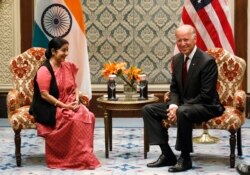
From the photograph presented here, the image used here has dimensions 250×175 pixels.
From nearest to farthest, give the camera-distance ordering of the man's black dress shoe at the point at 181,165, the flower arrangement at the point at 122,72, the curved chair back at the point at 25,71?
the man's black dress shoe at the point at 181,165 < the flower arrangement at the point at 122,72 < the curved chair back at the point at 25,71

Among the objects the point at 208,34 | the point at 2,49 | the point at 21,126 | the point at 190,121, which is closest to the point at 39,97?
the point at 21,126

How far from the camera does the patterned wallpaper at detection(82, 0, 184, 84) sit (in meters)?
8.27

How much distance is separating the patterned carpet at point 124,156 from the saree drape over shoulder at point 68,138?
117 millimetres

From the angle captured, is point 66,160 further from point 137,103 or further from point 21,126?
point 137,103

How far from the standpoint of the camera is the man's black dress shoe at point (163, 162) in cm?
548

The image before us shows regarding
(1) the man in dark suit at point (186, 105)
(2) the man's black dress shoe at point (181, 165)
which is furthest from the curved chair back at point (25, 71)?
(2) the man's black dress shoe at point (181, 165)

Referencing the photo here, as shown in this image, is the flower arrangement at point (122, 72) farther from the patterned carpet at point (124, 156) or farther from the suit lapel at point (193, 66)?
the patterned carpet at point (124, 156)

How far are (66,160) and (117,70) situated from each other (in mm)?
1063

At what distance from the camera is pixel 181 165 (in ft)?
17.5

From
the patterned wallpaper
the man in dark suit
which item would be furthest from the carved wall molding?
the man in dark suit

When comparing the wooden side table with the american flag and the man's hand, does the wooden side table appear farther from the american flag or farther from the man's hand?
the american flag

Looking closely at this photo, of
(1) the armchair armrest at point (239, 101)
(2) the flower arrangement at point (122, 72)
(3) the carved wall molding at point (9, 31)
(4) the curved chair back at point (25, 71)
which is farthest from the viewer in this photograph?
(3) the carved wall molding at point (9, 31)

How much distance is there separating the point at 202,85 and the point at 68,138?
1.32 meters

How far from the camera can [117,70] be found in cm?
593
